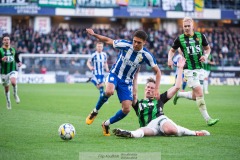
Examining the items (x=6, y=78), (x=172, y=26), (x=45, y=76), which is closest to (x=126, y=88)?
(x=6, y=78)

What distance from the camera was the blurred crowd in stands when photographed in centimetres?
4553

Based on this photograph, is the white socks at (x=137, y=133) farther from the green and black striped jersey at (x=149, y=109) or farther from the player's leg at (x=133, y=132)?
the green and black striped jersey at (x=149, y=109)

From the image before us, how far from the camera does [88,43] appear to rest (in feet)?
156

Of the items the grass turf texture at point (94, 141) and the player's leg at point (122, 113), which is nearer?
the grass turf texture at point (94, 141)

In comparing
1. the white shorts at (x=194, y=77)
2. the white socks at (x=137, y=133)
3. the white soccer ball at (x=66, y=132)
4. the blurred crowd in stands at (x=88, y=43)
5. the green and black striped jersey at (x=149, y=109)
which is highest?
the white shorts at (x=194, y=77)

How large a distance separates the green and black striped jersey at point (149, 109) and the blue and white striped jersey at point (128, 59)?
67 cm

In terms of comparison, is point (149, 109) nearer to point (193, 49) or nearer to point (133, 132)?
point (133, 132)

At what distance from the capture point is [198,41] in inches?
557

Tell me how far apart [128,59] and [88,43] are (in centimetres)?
3626

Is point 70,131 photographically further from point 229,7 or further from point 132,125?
point 229,7

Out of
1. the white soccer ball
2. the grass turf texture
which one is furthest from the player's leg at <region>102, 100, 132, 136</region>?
the white soccer ball

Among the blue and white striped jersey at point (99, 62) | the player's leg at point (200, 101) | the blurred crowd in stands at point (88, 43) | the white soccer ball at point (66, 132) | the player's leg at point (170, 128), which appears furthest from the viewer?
the blurred crowd in stands at point (88, 43)

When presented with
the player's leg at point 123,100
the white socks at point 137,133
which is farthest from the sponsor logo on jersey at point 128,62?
the white socks at point 137,133

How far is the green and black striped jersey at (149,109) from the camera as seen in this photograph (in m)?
11.3
